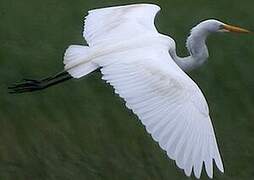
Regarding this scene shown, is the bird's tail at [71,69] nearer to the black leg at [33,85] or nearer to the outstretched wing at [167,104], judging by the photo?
the black leg at [33,85]

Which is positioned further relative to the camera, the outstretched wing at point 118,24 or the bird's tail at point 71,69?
the outstretched wing at point 118,24

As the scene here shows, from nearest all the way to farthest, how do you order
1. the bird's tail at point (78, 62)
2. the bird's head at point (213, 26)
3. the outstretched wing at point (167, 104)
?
the outstretched wing at point (167, 104) < the bird's tail at point (78, 62) < the bird's head at point (213, 26)

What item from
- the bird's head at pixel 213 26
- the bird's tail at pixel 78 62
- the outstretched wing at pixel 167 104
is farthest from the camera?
the bird's head at pixel 213 26

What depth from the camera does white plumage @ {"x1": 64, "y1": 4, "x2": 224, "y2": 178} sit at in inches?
186

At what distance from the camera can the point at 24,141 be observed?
6.36 metres

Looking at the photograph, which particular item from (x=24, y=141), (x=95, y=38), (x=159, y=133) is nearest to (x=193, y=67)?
(x=95, y=38)

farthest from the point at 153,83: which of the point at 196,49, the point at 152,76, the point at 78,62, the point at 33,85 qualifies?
the point at 33,85

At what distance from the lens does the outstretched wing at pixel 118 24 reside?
6.03 meters

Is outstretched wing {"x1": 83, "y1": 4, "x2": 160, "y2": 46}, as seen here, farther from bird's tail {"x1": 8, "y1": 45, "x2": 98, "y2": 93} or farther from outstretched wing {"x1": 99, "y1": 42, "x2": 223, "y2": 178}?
outstretched wing {"x1": 99, "y1": 42, "x2": 223, "y2": 178}

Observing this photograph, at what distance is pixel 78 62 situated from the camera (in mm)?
5629

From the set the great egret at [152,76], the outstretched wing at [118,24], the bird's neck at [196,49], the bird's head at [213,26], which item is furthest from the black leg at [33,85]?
the bird's head at [213,26]

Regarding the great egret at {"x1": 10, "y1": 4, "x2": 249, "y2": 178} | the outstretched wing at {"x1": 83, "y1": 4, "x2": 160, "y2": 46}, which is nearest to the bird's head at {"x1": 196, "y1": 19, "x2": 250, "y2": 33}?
the great egret at {"x1": 10, "y1": 4, "x2": 249, "y2": 178}

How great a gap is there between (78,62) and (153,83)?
0.59 metres

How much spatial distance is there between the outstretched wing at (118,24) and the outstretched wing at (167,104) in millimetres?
460
